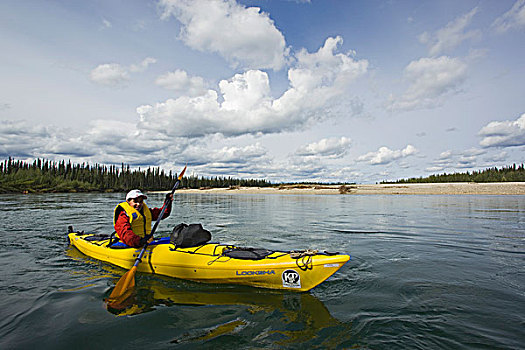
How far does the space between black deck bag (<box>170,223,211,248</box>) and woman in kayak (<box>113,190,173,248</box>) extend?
36.2 inches

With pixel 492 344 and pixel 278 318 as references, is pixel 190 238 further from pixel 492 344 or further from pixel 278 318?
pixel 492 344

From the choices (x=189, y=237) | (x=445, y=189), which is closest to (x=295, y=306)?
(x=189, y=237)

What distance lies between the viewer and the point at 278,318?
4.54 meters

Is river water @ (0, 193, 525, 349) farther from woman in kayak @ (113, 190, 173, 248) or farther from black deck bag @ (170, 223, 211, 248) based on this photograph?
woman in kayak @ (113, 190, 173, 248)

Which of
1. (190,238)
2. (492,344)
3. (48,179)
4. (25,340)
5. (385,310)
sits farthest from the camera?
(48,179)

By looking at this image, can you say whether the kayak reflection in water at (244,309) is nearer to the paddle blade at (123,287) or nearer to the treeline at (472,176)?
the paddle blade at (123,287)

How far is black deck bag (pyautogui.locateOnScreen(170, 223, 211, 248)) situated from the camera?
653 centimetres

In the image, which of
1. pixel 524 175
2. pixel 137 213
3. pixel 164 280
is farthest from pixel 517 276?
pixel 524 175

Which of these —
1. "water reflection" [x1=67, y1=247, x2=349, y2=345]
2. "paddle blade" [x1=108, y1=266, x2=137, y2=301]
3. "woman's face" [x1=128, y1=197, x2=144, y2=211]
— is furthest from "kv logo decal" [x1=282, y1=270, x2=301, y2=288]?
"woman's face" [x1=128, y1=197, x2=144, y2=211]

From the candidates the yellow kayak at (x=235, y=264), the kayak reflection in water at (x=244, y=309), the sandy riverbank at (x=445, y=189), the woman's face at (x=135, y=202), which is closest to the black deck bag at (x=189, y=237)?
the yellow kayak at (x=235, y=264)

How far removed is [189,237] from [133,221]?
5.67 ft

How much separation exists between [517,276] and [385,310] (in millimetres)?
3839

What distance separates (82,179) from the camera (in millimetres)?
80625

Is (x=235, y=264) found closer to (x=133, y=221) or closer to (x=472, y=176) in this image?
(x=133, y=221)
